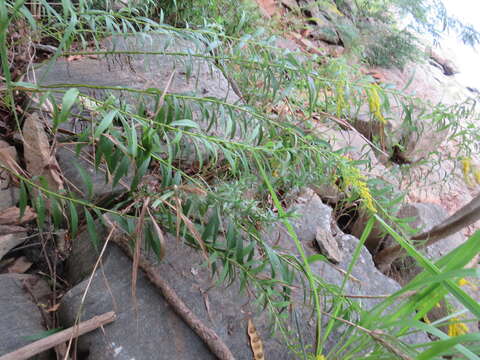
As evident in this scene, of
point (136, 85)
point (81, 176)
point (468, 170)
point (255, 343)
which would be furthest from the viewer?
point (468, 170)

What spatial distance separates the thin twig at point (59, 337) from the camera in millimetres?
903

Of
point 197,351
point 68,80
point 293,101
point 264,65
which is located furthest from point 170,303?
point 68,80

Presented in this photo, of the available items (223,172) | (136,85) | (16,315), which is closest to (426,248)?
(223,172)

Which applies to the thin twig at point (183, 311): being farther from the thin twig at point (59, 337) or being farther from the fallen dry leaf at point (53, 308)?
the fallen dry leaf at point (53, 308)

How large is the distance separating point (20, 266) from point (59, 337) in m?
0.48

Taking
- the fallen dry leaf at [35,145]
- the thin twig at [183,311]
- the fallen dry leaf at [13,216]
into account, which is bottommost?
the fallen dry leaf at [13,216]

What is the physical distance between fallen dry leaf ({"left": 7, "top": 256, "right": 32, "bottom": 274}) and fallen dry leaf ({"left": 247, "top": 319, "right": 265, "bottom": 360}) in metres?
0.90

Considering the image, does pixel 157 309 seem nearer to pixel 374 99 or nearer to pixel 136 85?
pixel 374 99

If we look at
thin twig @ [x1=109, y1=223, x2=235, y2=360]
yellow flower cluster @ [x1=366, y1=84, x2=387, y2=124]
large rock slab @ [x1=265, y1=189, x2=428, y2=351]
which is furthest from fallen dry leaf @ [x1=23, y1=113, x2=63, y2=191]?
yellow flower cluster @ [x1=366, y1=84, x2=387, y2=124]

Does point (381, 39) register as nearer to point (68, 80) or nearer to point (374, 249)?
point (374, 249)

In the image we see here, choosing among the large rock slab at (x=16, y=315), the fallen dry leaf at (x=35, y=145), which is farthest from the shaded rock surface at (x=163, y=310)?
the fallen dry leaf at (x=35, y=145)

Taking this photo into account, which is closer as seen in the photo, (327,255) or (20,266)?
(20,266)

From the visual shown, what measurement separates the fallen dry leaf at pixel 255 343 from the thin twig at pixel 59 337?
0.48 meters

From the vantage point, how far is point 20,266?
1.33m
